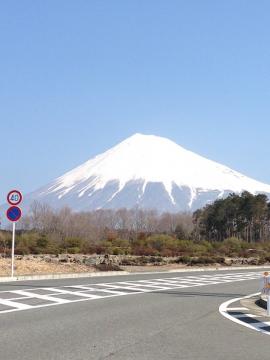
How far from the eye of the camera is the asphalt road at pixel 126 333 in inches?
326

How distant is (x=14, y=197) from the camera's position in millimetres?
24203

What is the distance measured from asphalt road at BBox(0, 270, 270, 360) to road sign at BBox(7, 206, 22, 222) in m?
9.23

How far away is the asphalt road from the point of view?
8.29 meters

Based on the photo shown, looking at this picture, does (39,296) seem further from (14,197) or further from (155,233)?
(155,233)

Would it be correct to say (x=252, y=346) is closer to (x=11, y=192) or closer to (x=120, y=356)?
(x=120, y=356)

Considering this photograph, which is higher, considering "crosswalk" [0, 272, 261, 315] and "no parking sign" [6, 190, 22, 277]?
"no parking sign" [6, 190, 22, 277]

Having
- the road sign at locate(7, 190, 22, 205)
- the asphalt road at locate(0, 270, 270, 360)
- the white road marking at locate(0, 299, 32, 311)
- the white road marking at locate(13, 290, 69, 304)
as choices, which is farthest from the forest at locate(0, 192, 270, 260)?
the asphalt road at locate(0, 270, 270, 360)

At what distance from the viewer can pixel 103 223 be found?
155m

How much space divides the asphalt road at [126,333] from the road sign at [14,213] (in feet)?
30.3

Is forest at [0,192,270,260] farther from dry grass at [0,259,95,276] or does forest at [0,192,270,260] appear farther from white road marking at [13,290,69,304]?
white road marking at [13,290,69,304]

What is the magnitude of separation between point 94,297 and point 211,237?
105501 millimetres

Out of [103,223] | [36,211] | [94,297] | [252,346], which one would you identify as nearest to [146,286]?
[94,297]

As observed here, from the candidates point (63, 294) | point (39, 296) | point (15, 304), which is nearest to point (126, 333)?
point (15, 304)

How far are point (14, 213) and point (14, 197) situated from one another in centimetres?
72
